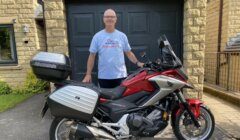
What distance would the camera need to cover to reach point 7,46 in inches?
288

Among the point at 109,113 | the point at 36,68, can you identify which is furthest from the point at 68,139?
the point at 36,68

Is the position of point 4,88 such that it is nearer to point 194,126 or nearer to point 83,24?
point 83,24

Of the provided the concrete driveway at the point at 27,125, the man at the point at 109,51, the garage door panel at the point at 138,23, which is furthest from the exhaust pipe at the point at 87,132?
the garage door panel at the point at 138,23

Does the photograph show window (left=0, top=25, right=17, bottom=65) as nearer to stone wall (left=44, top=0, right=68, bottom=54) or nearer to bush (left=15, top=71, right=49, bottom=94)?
bush (left=15, top=71, right=49, bottom=94)

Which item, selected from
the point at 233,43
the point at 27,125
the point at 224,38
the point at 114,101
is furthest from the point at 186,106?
the point at 224,38

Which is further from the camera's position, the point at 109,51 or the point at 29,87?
the point at 29,87

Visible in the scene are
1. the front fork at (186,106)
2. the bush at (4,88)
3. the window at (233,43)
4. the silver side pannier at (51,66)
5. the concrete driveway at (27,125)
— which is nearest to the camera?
the silver side pannier at (51,66)

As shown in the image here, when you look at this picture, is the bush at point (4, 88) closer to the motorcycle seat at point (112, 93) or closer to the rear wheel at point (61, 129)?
the rear wheel at point (61, 129)

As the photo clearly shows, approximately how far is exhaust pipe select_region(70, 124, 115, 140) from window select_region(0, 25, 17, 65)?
5.11 metres

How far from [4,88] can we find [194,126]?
5796mm

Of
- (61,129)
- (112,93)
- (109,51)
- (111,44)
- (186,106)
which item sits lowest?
(61,129)

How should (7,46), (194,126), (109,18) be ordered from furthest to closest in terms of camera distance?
1. (7,46)
2. (109,18)
3. (194,126)

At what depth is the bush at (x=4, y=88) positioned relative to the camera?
6883mm

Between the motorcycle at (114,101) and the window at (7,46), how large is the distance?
481 centimetres
